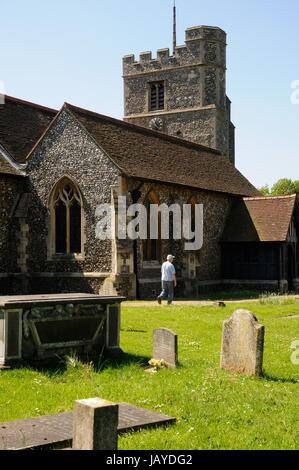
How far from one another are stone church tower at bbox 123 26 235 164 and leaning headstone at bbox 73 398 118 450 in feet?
117

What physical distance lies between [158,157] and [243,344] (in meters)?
17.2

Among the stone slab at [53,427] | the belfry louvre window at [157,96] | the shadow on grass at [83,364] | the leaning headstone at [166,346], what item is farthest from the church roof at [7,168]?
the belfry louvre window at [157,96]

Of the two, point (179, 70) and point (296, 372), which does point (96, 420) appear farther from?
point (179, 70)

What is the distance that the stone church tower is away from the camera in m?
39.2

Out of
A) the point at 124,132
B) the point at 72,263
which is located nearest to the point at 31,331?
the point at 72,263

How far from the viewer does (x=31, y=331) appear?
357 inches

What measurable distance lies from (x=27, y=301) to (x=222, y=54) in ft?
114

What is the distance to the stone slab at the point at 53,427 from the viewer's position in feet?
17.7

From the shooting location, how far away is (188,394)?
7430 millimetres

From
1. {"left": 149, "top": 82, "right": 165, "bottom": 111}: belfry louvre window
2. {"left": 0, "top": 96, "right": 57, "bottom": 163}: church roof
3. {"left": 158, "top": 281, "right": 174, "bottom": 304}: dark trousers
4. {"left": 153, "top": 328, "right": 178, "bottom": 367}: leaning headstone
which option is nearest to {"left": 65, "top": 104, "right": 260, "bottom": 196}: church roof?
{"left": 0, "top": 96, "right": 57, "bottom": 163}: church roof

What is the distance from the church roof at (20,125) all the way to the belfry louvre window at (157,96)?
13873 mm

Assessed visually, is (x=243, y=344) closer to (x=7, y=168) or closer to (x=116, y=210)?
(x=116, y=210)

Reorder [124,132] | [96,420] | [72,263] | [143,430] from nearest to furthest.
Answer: [96,420], [143,430], [72,263], [124,132]

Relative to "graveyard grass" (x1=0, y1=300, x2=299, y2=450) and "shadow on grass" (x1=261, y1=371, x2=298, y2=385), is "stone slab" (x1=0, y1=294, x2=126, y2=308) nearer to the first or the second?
"graveyard grass" (x1=0, y1=300, x2=299, y2=450)
